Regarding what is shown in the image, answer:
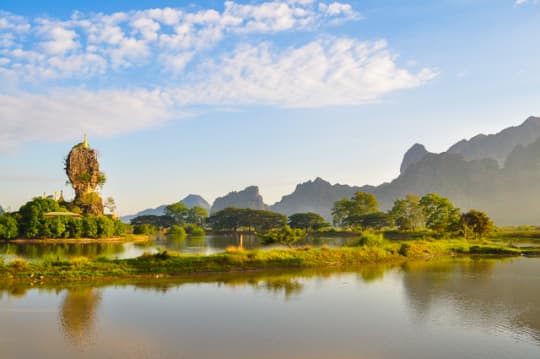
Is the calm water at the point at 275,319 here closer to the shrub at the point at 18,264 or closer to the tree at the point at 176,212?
the shrub at the point at 18,264

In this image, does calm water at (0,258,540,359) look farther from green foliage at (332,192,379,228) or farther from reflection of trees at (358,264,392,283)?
green foliage at (332,192,379,228)

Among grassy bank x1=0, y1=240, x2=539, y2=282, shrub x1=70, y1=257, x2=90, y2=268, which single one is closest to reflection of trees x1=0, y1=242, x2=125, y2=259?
Result: shrub x1=70, y1=257, x2=90, y2=268

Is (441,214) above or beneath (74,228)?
above

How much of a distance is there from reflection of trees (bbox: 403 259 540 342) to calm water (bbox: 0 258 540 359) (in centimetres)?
6

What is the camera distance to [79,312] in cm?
1448

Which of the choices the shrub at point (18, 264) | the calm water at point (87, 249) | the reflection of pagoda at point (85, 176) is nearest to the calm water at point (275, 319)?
the shrub at point (18, 264)

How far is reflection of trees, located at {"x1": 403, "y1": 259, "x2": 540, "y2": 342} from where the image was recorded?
14.5 meters

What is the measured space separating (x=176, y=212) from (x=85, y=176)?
35.6 m

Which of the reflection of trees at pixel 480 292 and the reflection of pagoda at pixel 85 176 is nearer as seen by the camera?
the reflection of trees at pixel 480 292

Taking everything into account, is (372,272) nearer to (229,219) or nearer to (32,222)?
(32,222)

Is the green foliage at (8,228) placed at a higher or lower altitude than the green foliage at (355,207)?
lower

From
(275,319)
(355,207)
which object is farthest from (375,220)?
(275,319)

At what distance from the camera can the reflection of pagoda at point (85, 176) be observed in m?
89.3

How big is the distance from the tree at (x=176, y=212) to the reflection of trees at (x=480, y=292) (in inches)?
3999
